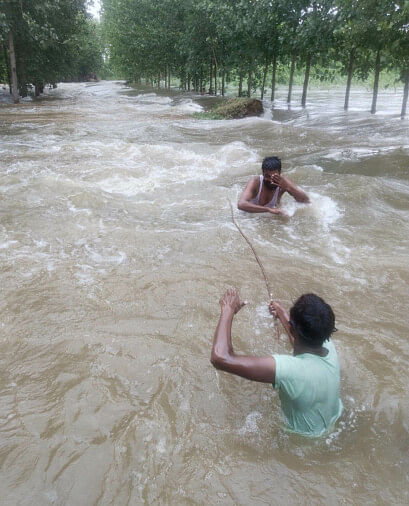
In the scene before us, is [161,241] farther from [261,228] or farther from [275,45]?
[275,45]

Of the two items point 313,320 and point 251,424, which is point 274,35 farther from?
point 251,424

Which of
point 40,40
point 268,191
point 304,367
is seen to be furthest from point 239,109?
point 304,367

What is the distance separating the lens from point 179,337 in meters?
3.21

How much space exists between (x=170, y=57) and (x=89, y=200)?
30.0 m

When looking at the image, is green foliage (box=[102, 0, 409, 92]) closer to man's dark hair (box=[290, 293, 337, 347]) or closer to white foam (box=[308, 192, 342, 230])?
white foam (box=[308, 192, 342, 230])

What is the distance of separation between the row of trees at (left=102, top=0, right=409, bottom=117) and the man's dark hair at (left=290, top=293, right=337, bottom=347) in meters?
6.61

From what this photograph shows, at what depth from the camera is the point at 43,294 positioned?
12.0 ft

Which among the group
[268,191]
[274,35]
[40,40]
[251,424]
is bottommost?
[251,424]

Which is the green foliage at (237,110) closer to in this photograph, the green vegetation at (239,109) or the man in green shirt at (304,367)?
the green vegetation at (239,109)

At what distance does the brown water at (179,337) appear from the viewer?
7.04 feet

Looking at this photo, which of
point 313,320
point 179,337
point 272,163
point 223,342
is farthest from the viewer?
point 272,163

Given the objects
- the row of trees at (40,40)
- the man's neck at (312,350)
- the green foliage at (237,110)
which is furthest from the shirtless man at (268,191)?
the row of trees at (40,40)

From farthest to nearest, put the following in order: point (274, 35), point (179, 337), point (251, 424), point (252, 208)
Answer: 1. point (274, 35)
2. point (252, 208)
3. point (179, 337)
4. point (251, 424)

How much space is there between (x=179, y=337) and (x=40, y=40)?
20.8m
